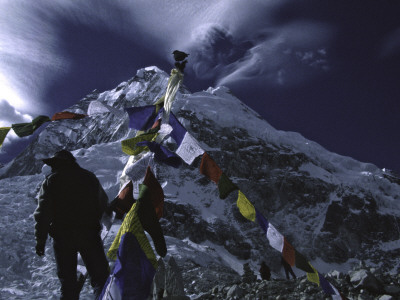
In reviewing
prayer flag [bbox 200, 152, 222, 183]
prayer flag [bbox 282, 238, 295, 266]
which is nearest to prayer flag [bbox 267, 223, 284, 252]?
prayer flag [bbox 282, 238, 295, 266]

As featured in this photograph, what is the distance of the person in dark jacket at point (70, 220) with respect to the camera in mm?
3385

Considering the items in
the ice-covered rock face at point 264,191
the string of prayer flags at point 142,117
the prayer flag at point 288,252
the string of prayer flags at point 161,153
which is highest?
the ice-covered rock face at point 264,191

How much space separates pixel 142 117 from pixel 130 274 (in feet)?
7.80

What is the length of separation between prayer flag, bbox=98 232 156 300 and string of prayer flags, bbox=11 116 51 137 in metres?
3.06

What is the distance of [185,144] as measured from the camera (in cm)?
428

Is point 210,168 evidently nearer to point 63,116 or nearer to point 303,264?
point 303,264

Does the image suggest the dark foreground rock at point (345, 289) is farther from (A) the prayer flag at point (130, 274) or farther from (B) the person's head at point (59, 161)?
(B) the person's head at point (59, 161)

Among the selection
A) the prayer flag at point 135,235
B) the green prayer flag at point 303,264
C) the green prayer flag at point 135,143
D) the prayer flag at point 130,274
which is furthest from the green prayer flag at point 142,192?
the green prayer flag at point 303,264

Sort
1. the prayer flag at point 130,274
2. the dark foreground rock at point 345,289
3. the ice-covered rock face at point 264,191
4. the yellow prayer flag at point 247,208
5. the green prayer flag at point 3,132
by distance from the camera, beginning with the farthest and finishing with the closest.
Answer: the ice-covered rock face at point 264,191
the dark foreground rock at point 345,289
the green prayer flag at point 3,132
the yellow prayer flag at point 247,208
the prayer flag at point 130,274

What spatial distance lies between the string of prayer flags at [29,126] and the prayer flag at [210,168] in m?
2.56

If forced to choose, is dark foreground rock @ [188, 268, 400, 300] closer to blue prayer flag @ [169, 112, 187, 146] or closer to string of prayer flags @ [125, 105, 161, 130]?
blue prayer flag @ [169, 112, 187, 146]

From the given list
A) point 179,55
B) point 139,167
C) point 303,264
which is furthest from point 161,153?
point 303,264

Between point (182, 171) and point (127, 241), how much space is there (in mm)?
135163

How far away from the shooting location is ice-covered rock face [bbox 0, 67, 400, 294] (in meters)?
115
